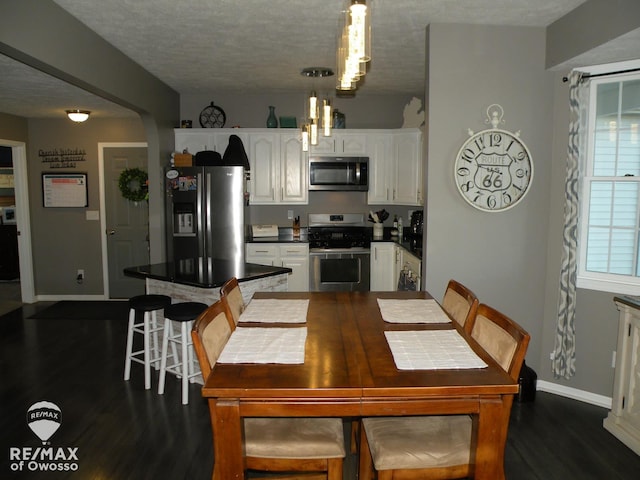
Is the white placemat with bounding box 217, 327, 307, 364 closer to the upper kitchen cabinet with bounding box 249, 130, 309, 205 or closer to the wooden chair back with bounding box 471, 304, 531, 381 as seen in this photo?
the wooden chair back with bounding box 471, 304, 531, 381

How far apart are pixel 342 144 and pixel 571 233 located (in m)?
2.99

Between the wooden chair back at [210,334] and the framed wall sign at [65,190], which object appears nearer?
the wooden chair back at [210,334]

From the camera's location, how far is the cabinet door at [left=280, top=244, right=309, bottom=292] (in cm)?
546

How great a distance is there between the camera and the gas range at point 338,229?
568cm

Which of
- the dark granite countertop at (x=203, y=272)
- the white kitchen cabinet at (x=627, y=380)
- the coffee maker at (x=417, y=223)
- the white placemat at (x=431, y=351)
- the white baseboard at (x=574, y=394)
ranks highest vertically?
the coffee maker at (x=417, y=223)

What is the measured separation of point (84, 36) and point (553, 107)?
10.6 feet

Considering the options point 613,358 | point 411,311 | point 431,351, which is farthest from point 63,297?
point 613,358

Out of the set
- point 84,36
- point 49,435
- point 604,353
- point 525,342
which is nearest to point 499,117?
point 604,353

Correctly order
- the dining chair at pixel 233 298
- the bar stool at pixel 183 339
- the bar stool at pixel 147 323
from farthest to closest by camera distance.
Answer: the bar stool at pixel 147 323, the bar stool at pixel 183 339, the dining chair at pixel 233 298

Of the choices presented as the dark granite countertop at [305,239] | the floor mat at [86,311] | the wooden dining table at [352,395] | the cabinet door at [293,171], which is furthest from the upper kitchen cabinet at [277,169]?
the wooden dining table at [352,395]

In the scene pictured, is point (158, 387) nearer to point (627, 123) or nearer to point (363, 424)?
point (363, 424)

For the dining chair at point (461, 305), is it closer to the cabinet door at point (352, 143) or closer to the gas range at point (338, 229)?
the gas range at point (338, 229)

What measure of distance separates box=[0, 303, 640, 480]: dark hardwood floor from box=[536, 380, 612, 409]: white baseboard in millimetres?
62

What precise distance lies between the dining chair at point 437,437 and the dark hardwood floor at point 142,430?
2.24ft
